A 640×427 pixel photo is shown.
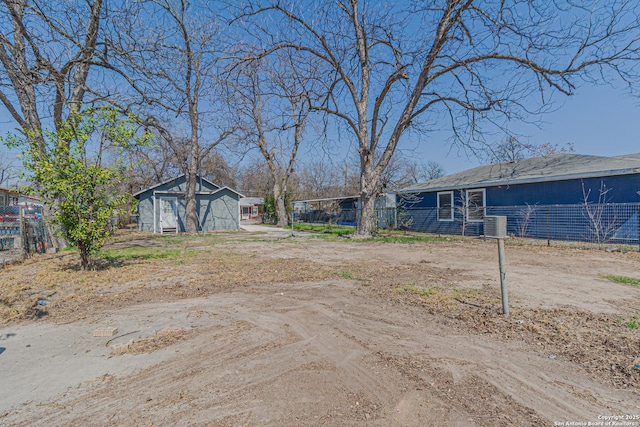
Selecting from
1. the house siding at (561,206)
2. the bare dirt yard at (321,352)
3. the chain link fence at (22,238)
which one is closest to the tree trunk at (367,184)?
the house siding at (561,206)

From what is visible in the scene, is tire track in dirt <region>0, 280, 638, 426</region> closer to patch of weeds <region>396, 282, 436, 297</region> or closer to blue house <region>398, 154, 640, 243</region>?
patch of weeds <region>396, 282, 436, 297</region>

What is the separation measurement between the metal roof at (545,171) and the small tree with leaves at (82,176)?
524 inches

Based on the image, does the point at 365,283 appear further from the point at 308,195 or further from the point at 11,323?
the point at 308,195

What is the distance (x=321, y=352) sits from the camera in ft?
9.66

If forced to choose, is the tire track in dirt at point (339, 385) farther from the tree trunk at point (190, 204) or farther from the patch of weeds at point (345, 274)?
the tree trunk at point (190, 204)

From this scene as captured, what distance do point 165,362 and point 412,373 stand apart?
7.03 ft

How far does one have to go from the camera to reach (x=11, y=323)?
3834 mm

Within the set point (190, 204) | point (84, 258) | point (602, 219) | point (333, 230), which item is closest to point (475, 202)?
point (602, 219)

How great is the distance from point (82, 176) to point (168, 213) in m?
15.4

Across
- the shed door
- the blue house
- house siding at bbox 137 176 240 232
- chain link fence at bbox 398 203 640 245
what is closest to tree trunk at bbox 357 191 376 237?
the blue house

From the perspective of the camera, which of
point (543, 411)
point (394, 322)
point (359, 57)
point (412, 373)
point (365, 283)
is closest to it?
point (543, 411)

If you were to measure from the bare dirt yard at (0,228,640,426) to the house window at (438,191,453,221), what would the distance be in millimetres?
10502

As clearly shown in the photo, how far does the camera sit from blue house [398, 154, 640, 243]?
35.0 ft

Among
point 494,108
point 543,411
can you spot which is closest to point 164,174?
point 494,108
